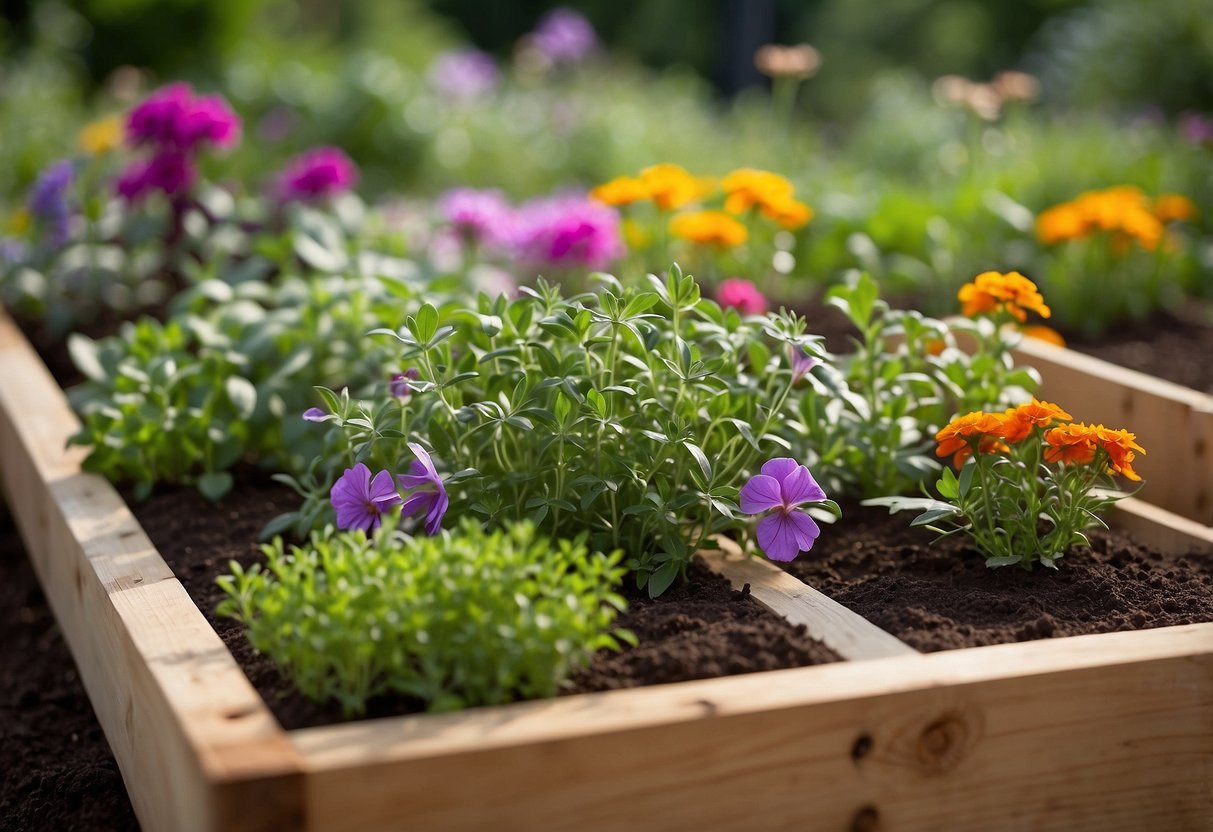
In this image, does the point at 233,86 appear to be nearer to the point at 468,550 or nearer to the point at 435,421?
the point at 435,421

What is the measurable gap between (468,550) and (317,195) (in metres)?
2.42

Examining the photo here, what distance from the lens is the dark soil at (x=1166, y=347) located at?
3034 millimetres

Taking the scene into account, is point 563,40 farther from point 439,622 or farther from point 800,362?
point 439,622

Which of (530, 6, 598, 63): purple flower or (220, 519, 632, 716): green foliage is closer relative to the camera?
(220, 519, 632, 716): green foliage

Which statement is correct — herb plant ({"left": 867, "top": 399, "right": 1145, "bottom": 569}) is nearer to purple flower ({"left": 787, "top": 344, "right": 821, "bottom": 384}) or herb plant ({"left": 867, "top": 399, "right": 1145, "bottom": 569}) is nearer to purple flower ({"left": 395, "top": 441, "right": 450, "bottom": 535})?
purple flower ({"left": 787, "top": 344, "right": 821, "bottom": 384})

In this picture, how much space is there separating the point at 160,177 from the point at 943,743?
264cm

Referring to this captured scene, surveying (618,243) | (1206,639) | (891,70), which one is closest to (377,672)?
(1206,639)

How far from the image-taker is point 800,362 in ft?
6.35

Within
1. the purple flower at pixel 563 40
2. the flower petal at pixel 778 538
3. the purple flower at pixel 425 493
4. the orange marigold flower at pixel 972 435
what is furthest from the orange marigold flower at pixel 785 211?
the purple flower at pixel 563 40

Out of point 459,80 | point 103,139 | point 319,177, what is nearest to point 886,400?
point 319,177

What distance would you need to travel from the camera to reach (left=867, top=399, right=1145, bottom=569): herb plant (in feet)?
5.84

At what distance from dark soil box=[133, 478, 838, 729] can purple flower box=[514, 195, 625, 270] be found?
1.36 metres

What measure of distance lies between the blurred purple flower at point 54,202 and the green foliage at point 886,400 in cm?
225

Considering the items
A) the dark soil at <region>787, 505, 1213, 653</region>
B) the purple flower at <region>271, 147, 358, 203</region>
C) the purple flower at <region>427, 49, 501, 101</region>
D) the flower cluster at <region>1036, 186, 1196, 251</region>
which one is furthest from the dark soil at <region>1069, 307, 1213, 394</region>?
the purple flower at <region>427, 49, 501, 101</region>
